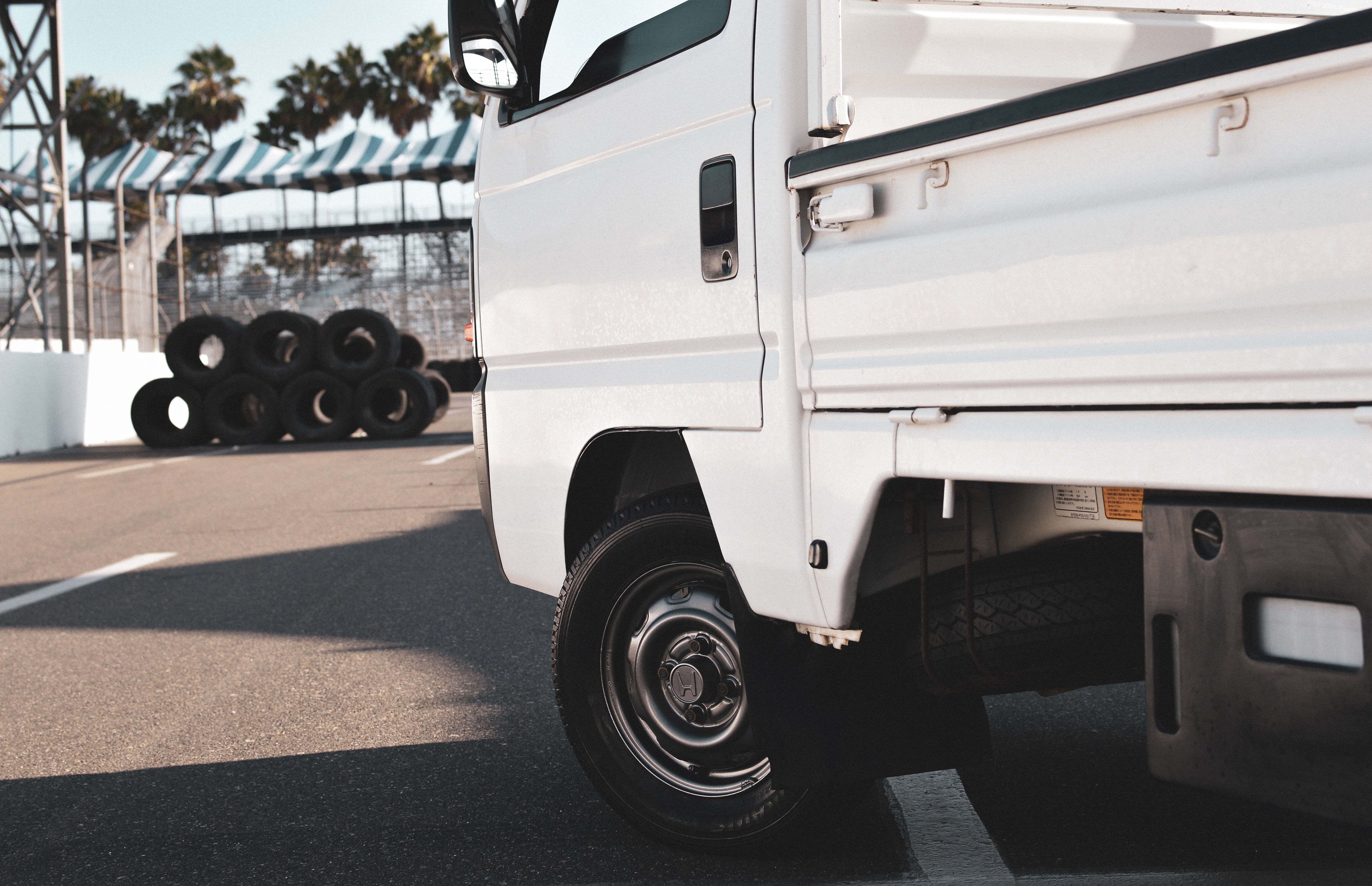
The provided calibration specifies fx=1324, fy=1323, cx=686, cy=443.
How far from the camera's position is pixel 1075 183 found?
2148 millimetres

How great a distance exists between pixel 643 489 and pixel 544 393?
360 millimetres

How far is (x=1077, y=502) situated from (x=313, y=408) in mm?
17428

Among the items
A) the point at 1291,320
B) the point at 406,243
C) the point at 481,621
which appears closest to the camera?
the point at 1291,320

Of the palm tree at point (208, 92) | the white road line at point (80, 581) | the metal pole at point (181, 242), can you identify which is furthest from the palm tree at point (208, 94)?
the white road line at point (80, 581)

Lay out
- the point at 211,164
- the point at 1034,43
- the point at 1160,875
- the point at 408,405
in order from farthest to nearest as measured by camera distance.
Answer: the point at 211,164 < the point at 408,405 < the point at 1034,43 < the point at 1160,875

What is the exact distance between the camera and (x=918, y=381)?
7.88 ft

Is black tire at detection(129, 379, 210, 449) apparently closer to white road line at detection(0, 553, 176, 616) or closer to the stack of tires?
the stack of tires

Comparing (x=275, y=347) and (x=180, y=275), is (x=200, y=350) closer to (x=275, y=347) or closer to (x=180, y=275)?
(x=275, y=347)

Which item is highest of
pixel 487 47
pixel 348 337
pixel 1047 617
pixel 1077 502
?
pixel 348 337

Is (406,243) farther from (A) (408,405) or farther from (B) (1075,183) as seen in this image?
(B) (1075,183)

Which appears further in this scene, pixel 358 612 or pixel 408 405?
pixel 408 405

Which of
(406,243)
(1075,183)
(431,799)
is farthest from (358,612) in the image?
(406,243)

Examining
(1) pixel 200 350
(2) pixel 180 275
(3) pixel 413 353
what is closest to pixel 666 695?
(1) pixel 200 350

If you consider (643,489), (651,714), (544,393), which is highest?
(544,393)
